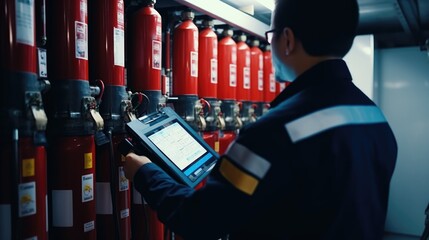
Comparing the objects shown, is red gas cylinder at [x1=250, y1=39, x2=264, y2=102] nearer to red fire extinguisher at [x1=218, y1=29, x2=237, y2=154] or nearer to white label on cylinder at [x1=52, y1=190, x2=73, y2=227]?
red fire extinguisher at [x1=218, y1=29, x2=237, y2=154]

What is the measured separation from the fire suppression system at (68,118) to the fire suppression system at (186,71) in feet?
2.74

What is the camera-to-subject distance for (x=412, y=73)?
15.0ft

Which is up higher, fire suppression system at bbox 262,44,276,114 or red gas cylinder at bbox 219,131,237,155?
fire suppression system at bbox 262,44,276,114

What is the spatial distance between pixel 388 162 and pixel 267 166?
1.30 feet

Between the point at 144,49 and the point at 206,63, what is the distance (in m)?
0.65

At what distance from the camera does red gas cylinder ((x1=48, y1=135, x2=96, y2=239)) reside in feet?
5.26

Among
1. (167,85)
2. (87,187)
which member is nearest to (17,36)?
(87,187)

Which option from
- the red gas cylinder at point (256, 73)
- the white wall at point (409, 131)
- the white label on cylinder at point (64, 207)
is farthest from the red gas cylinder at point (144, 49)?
the white wall at point (409, 131)

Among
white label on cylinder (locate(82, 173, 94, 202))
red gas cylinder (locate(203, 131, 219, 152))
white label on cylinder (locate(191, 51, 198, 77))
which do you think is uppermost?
white label on cylinder (locate(191, 51, 198, 77))

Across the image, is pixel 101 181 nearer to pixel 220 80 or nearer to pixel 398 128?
pixel 220 80

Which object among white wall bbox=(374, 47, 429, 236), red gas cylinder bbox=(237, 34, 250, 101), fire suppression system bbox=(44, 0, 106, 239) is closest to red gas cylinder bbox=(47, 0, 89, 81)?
fire suppression system bbox=(44, 0, 106, 239)

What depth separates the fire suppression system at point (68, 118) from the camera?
1582mm

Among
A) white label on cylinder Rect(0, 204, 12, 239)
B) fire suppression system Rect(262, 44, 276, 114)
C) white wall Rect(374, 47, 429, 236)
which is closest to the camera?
white label on cylinder Rect(0, 204, 12, 239)

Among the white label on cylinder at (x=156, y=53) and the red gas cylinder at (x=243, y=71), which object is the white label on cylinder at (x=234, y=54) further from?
the white label on cylinder at (x=156, y=53)
